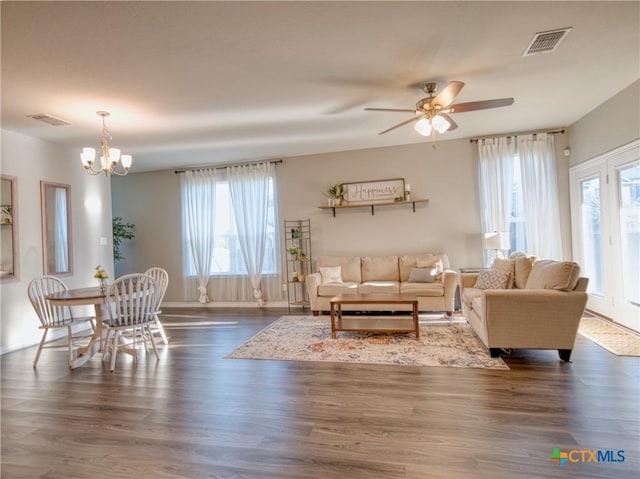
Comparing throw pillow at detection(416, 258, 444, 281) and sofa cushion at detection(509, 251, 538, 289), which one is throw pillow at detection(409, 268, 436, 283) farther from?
sofa cushion at detection(509, 251, 538, 289)

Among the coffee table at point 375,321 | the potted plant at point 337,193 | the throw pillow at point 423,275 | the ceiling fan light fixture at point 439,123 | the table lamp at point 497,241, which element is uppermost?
the ceiling fan light fixture at point 439,123

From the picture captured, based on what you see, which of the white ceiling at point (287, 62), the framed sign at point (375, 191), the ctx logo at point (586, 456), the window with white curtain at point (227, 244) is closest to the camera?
the ctx logo at point (586, 456)

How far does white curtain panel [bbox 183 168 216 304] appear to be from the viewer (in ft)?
21.5

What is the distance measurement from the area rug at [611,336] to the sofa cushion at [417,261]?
189 cm

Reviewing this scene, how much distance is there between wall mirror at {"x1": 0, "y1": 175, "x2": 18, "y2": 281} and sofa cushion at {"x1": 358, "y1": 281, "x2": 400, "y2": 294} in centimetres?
447

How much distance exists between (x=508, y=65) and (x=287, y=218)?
4.16 m

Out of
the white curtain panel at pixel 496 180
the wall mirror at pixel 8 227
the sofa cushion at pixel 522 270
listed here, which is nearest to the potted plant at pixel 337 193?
the white curtain panel at pixel 496 180

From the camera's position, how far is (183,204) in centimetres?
674

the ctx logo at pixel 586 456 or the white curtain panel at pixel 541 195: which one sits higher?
the white curtain panel at pixel 541 195

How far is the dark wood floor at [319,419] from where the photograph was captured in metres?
1.83

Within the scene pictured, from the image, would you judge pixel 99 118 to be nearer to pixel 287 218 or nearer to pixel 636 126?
pixel 287 218

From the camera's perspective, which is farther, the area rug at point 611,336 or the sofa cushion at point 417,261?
the sofa cushion at point 417,261

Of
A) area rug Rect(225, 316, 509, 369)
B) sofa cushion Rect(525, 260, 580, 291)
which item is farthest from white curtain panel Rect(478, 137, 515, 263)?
sofa cushion Rect(525, 260, 580, 291)

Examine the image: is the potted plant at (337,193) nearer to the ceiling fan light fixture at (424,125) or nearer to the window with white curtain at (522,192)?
the window with white curtain at (522,192)
